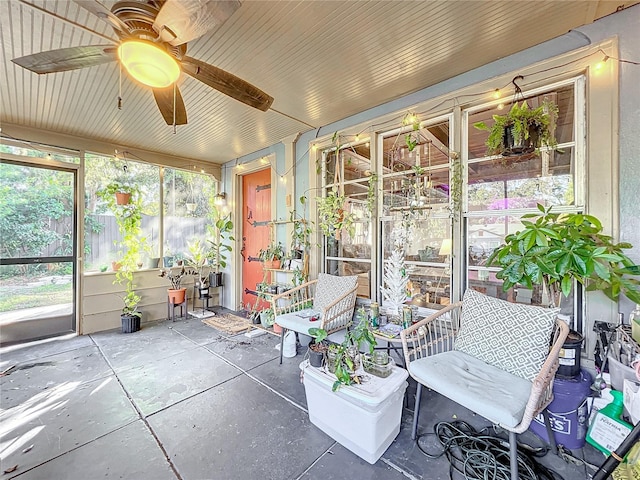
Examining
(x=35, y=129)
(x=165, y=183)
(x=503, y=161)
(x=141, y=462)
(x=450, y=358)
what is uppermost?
(x=35, y=129)

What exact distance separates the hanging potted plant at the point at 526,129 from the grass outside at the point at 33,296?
5.29m

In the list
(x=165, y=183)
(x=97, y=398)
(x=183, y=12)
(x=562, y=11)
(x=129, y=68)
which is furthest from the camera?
(x=165, y=183)

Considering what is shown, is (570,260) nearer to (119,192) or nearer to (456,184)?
(456,184)

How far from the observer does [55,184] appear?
359 cm

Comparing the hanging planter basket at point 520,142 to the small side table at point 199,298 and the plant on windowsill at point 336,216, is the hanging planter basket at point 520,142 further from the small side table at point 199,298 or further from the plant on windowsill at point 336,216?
the small side table at point 199,298

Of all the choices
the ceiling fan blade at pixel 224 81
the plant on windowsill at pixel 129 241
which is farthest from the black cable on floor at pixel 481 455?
the plant on windowsill at pixel 129 241

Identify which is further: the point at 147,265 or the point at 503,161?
the point at 147,265

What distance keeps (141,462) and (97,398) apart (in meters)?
1.00

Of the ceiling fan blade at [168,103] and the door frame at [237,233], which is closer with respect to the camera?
the ceiling fan blade at [168,103]

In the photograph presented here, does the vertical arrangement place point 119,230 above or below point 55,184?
below

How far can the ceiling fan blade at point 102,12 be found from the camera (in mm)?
1240

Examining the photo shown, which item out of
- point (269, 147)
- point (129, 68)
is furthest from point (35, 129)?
point (129, 68)

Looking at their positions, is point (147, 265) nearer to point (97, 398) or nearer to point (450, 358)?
point (97, 398)

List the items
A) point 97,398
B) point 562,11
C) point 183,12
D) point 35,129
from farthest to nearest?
point 35,129, point 97,398, point 562,11, point 183,12
